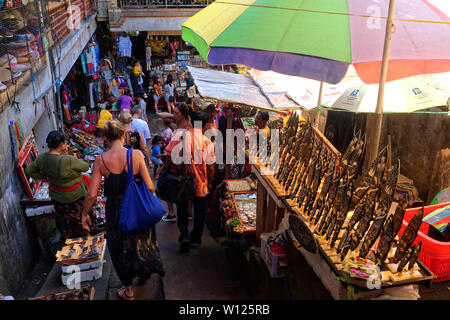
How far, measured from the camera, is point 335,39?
9.89 ft

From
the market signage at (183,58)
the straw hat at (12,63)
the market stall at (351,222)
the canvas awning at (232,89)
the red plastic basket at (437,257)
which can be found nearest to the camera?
the market stall at (351,222)

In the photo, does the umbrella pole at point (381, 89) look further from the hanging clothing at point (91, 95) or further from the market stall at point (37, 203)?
the hanging clothing at point (91, 95)

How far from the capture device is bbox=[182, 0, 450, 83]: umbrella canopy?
2963 mm

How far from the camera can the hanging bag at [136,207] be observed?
3.67 metres

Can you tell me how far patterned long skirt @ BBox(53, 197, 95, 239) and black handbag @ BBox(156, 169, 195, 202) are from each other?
1129 millimetres

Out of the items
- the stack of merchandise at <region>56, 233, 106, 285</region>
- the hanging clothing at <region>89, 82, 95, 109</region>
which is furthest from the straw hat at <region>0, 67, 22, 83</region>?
the hanging clothing at <region>89, 82, 95, 109</region>

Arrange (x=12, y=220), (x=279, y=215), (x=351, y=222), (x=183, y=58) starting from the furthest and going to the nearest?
1. (x=183, y=58)
2. (x=12, y=220)
3. (x=279, y=215)
4. (x=351, y=222)

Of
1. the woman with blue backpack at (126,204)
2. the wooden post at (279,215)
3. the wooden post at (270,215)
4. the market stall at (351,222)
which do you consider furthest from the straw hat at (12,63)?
the market stall at (351,222)

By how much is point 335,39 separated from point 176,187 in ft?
8.89

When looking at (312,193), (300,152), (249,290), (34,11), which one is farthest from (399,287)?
(34,11)

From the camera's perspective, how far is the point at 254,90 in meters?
6.38

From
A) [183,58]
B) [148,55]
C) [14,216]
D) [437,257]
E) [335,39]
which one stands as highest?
[335,39]

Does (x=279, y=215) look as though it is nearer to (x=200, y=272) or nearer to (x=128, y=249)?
(x=200, y=272)

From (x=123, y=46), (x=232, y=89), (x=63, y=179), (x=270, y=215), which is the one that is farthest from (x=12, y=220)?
(x=123, y=46)
